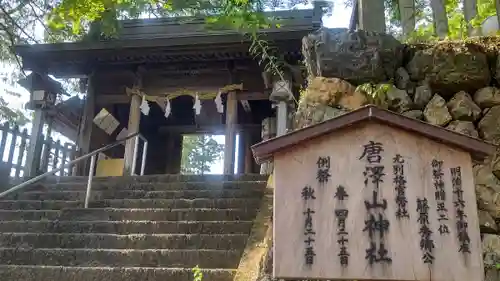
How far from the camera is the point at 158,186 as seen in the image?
25.6 feet

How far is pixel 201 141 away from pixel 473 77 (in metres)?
26.3

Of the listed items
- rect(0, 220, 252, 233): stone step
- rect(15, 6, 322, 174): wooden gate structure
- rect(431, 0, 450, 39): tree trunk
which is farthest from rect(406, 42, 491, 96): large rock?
rect(15, 6, 322, 174): wooden gate structure

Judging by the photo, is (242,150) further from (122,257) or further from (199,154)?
(199,154)

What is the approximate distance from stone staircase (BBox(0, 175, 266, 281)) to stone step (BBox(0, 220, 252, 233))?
0.01 metres

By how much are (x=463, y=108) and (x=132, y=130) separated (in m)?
8.40

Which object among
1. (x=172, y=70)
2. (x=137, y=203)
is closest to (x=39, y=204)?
(x=137, y=203)

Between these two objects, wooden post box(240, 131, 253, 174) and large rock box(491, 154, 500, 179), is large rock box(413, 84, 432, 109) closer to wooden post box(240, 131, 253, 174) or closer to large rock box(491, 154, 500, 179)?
large rock box(491, 154, 500, 179)

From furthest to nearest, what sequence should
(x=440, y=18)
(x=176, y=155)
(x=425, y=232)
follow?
(x=176, y=155)
(x=440, y=18)
(x=425, y=232)

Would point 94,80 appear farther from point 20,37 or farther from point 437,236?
point 437,236

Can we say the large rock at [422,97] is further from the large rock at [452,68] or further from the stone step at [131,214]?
the stone step at [131,214]

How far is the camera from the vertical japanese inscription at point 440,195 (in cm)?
274

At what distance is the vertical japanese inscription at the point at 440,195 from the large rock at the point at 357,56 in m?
1.42

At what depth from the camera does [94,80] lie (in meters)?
12.1

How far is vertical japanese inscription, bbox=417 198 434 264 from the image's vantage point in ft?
8.79
